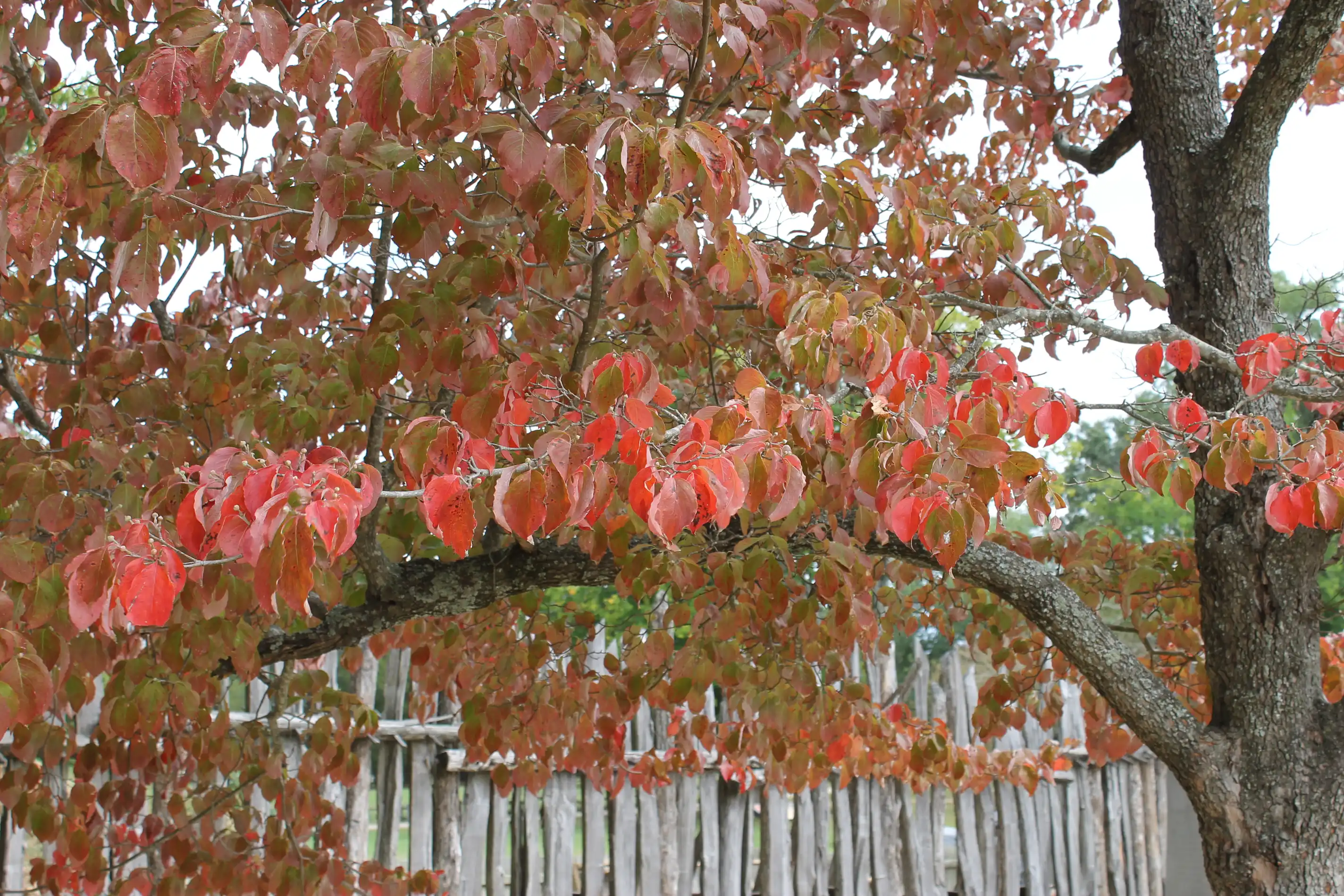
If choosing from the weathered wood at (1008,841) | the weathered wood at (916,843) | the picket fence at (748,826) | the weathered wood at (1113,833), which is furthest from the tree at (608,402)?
the weathered wood at (1113,833)

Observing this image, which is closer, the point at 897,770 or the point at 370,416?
the point at 370,416

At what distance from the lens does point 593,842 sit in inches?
198

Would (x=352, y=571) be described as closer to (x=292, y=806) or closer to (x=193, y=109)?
(x=292, y=806)

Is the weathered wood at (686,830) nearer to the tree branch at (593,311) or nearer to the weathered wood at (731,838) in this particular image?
the weathered wood at (731,838)

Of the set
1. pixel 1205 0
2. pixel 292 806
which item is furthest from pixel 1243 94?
pixel 292 806

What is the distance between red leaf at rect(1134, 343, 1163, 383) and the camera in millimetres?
2221

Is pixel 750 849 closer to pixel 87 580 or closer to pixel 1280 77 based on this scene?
pixel 1280 77

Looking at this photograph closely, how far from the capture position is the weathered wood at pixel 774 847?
5.31m

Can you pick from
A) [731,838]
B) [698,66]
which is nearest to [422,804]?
[731,838]

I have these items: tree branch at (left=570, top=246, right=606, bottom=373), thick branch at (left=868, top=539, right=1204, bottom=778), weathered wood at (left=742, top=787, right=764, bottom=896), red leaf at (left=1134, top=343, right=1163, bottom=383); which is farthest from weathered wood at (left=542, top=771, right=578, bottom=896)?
red leaf at (left=1134, top=343, right=1163, bottom=383)

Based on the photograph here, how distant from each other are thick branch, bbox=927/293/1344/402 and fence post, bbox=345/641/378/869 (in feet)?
10.8

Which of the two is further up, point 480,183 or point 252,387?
point 480,183

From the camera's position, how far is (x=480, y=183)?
7.14 feet

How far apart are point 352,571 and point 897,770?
3251mm
